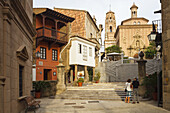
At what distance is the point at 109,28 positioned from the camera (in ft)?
267

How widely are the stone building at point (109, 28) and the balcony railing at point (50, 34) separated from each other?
55896mm

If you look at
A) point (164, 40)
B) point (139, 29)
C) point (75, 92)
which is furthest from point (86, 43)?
point (139, 29)

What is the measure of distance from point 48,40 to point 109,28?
61.6 meters

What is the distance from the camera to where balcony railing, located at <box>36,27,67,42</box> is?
22.0m

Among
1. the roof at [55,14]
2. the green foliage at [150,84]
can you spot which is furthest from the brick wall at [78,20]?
the green foliage at [150,84]

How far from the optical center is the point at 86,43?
2684 centimetres

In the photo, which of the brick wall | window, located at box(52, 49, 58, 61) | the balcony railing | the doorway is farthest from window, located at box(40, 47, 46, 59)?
the brick wall

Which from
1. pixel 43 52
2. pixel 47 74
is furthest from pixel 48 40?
pixel 47 74

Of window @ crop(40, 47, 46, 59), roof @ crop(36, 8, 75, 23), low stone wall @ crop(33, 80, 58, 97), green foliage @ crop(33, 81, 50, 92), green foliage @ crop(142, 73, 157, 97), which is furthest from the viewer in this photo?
window @ crop(40, 47, 46, 59)

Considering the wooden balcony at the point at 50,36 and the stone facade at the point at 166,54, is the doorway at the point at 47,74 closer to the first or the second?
the wooden balcony at the point at 50,36

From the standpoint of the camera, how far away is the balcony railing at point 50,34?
2195 cm

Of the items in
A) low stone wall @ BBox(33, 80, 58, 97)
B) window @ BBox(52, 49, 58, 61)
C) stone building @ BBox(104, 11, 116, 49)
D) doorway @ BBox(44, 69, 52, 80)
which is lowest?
low stone wall @ BBox(33, 80, 58, 97)

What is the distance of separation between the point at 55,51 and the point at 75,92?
31.2 ft

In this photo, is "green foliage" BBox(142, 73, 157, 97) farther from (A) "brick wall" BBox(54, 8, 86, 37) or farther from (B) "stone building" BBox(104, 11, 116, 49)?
(B) "stone building" BBox(104, 11, 116, 49)
